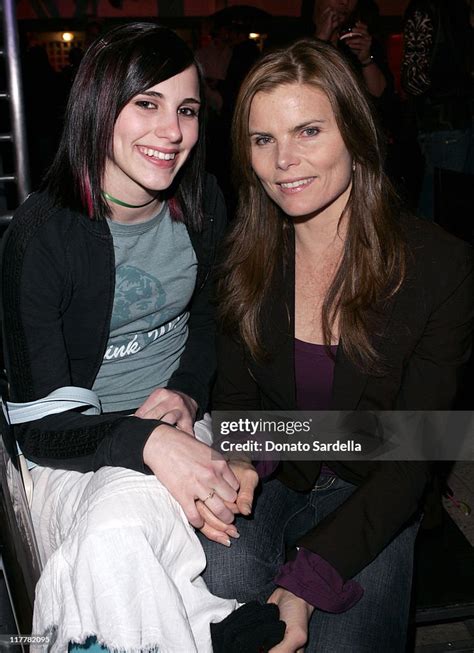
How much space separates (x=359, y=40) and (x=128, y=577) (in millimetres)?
2678

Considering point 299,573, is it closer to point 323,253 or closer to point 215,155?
point 323,253

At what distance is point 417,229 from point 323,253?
0.24 metres

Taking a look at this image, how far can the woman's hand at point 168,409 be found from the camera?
1762 millimetres

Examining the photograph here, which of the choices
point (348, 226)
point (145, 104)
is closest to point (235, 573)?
point (348, 226)

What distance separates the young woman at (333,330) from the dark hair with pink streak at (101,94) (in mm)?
212

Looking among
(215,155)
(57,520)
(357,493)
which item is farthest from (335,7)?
(57,520)

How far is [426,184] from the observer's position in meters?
4.25

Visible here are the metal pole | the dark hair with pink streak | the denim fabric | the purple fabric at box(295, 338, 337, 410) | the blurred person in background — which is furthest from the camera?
the denim fabric

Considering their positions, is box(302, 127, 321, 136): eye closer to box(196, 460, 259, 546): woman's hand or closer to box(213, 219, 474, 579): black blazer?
box(213, 219, 474, 579): black blazer

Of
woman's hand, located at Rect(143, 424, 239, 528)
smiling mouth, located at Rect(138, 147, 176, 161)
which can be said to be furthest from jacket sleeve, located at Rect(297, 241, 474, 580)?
smiling mouth, located at Rect(138, 147, 176, 161)

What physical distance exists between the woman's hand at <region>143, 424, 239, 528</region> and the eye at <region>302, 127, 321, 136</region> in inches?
28.9

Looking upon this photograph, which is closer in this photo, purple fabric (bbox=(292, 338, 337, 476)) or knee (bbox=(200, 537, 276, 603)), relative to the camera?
knee (bbox=(200, 537, 276, 603))

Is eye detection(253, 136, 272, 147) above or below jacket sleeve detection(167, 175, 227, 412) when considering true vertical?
above

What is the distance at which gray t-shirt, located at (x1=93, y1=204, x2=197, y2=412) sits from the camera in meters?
1.84
